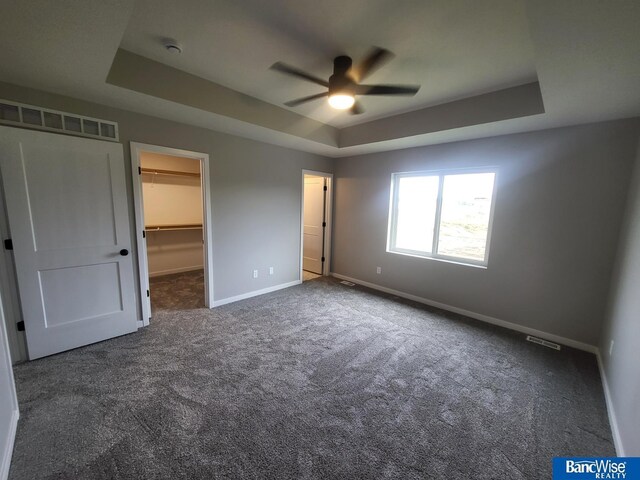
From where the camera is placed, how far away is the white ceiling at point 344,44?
1.35 metres

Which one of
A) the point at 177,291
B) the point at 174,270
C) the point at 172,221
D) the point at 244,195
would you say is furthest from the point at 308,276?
the point at 172,221

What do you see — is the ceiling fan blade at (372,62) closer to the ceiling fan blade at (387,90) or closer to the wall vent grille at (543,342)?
the ceiling fan blade at (387,90)

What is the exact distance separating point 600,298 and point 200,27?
14.7ft

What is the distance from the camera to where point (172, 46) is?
2.05 metres

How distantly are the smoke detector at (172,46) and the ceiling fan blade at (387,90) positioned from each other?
1494 mm

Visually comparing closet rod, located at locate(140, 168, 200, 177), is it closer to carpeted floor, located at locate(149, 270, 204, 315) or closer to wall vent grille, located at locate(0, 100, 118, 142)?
carpeted floor, located at locate(149, 270, 204, 315)

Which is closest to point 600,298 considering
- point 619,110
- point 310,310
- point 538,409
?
point 538,409

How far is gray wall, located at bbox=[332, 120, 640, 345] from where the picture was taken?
259cm

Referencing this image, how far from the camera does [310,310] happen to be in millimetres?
3641

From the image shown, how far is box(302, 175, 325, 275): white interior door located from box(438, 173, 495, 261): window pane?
2.36m

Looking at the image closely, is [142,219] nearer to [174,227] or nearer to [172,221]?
[174,227]

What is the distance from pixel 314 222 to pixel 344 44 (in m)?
3.71

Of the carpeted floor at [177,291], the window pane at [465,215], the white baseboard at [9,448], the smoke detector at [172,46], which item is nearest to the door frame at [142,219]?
the carpeted floor at [177,291]

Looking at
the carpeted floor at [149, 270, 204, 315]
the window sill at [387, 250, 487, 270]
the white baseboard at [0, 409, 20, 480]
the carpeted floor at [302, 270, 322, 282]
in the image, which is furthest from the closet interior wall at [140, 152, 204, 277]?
the window sill at [387, 250, 487, 270]
